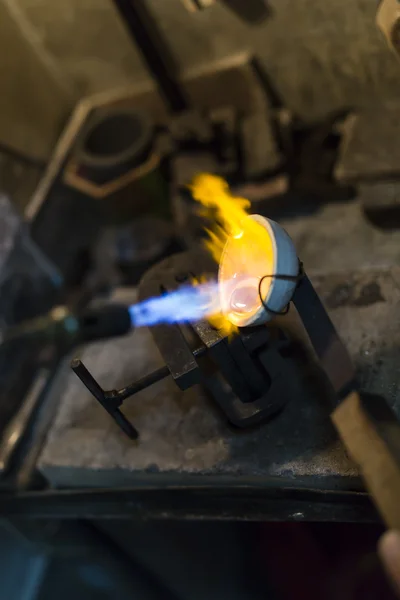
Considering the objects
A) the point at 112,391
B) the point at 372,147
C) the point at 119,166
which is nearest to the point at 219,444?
the point at 112,391

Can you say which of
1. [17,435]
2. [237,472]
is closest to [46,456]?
[17,435]

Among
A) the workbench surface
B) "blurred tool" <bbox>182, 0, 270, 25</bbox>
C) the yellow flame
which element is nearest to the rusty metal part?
the workbench surface

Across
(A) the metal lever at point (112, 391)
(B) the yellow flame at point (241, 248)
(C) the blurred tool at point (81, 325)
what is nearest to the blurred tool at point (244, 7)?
(B) the yellow flame at point (241, 248)

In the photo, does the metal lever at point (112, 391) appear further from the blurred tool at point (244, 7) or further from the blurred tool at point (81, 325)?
the blurred tool at point (244, 7)

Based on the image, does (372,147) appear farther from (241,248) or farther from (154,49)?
(154,49)

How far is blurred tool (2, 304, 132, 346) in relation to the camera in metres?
1.68

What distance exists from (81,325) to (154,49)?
157cm

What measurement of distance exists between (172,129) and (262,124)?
41cm

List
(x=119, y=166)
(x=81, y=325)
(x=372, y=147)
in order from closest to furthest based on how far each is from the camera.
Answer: (x=81, y=325), (x=372, y=147), (x=119, y=166)

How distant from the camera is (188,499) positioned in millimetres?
1564

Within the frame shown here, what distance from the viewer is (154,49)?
2682 mm

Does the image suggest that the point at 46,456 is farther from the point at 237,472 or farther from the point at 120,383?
the point at 237,472

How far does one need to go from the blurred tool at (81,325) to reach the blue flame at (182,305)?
0.61 feet

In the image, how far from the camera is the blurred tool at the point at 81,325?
168 centimetres
